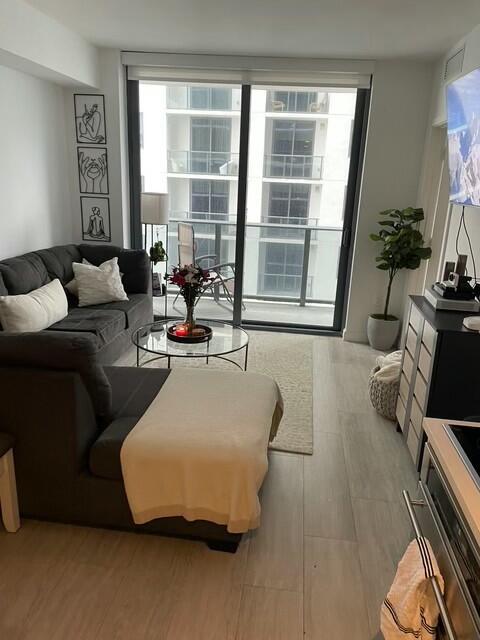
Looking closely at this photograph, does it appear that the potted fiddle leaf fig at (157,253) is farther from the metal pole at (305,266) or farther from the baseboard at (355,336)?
the baseboard at (355,336)

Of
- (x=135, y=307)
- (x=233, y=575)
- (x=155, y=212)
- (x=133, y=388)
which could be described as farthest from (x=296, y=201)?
(x=233, y=575)

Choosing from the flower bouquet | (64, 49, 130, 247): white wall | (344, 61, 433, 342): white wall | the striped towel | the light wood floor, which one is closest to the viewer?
the striped towel

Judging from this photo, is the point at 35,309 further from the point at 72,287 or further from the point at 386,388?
the point at 386,388

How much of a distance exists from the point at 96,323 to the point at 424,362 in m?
2.26

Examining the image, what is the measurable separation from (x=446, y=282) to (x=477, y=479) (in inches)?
74.1

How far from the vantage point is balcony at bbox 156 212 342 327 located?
4.89m

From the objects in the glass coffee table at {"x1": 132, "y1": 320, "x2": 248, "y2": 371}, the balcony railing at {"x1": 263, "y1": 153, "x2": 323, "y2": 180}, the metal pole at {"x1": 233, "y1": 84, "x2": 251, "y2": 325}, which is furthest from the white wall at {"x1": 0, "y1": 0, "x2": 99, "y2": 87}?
the glass coffee table at {"x1": 132, "y1": 320, "x2": 248, "y2": 371}

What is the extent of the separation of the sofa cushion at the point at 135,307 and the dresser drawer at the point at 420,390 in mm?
2257

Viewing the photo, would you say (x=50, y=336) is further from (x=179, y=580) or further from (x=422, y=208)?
(x=422, y=208)

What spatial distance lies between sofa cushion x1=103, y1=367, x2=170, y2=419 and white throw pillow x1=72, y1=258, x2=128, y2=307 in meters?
1.39

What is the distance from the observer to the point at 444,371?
7.52 feet

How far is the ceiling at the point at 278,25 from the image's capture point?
290cm

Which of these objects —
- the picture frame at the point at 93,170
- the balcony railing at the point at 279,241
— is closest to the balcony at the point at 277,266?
the balcony railing at the point at 279,241

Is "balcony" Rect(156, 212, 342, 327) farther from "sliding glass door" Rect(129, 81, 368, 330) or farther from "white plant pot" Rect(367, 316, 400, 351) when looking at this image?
"white plant pot" Rect(367, 316, 400, 351)
